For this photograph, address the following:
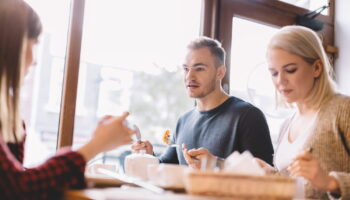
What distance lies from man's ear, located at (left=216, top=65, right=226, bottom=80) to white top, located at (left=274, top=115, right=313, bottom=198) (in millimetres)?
775

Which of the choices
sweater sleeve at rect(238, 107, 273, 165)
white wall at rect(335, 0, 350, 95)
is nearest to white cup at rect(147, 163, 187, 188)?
sweater sleeve at rect(238, 107, 273, 165)

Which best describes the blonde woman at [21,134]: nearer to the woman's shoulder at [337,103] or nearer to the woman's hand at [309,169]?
the woman's hand at [309,169]

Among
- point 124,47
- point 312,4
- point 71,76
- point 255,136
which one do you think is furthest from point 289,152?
point 312,4

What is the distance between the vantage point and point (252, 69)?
2762 mm

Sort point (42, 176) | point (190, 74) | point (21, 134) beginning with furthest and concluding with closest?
point (190, 74) → point (21, 134) → point (42, 176)

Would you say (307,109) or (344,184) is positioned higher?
(307,109)

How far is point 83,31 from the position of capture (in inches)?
85.4

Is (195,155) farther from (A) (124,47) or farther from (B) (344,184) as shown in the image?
(A) (124,47)

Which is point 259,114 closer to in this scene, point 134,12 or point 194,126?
point 194,126

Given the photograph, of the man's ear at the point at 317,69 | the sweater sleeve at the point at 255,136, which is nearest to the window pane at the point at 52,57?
the sweater sleeve at the point at 255,136

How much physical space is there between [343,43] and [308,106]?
166 centimetres

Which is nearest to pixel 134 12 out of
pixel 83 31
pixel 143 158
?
pixel 83 31

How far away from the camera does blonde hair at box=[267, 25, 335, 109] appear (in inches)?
58.0

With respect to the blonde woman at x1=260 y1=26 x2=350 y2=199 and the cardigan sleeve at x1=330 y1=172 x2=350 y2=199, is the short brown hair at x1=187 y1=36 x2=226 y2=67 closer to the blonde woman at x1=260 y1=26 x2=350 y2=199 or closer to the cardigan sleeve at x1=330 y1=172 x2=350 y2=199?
the blonde woman at x1=260 y1=26 x2=350 y2=199
